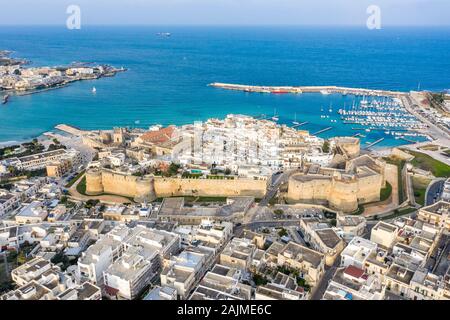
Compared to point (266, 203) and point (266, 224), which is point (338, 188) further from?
point (266, 224)

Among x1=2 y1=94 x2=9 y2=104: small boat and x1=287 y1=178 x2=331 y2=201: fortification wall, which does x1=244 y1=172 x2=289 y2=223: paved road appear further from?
x1=2 y1=94 x2=9 y2=104: small boat

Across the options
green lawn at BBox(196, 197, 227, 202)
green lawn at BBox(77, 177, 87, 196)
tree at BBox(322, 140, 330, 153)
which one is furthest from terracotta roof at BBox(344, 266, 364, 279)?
green lawn at BBox(77, 177, 87, 196)

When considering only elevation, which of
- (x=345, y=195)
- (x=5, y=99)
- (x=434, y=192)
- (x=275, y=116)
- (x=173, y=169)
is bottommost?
(x=434, y=192)

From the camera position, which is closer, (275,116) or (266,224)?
(266,224)

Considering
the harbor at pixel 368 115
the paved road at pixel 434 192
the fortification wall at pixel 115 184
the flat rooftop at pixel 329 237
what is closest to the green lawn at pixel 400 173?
the paved road at pixel 434 192

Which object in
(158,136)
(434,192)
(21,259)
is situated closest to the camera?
(21,259)

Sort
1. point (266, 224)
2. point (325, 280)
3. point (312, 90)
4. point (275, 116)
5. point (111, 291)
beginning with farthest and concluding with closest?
point (312, 90), point (275, 116), point (266, 224), point (325, 280), point (111, 291)

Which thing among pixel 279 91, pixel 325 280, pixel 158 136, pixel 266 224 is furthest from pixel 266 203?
pixel 279 91
